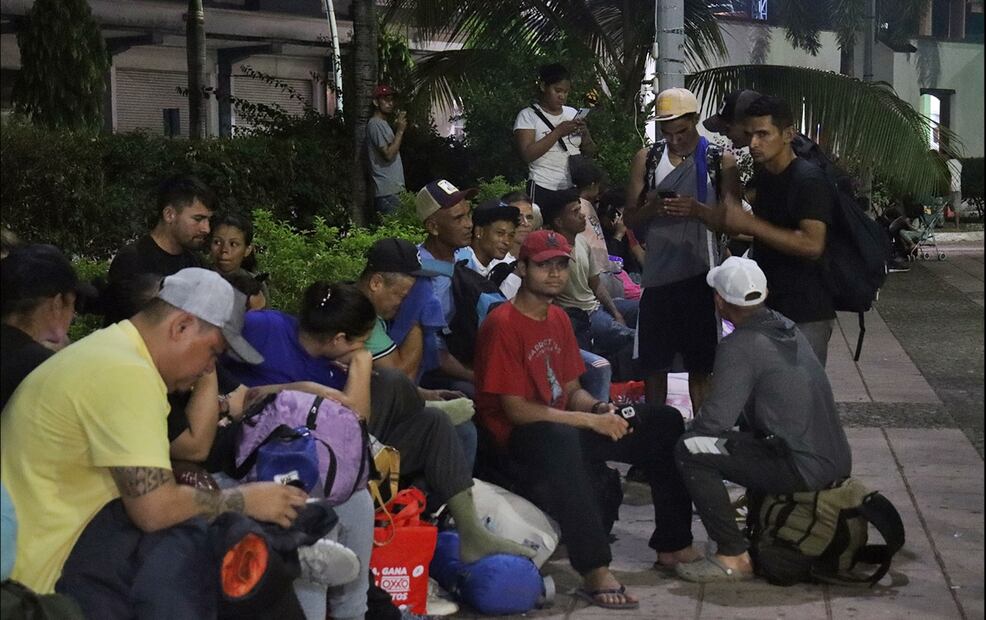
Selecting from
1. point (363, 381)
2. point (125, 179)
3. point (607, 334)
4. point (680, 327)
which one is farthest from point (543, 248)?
point (125, 179)

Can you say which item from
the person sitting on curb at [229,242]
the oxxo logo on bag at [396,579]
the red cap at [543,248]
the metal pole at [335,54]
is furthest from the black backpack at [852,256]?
the metal pole at [335,54]

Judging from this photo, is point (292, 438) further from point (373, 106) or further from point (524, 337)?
point (373, 106)

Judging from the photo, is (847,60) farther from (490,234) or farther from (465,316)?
(465,316)

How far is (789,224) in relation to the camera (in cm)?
696

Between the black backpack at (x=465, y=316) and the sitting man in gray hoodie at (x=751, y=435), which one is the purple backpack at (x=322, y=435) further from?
the black backpack at (x=465, y=316)

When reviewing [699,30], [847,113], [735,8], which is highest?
[735,8]

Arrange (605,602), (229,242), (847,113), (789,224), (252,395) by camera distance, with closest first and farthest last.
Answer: (252,395)
(605,602)
(789,224)
(229,242)
(847,113)

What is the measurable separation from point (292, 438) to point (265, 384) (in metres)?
0.80

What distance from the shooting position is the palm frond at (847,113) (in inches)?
739

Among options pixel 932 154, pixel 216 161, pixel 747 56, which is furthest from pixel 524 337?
pixel 747 56

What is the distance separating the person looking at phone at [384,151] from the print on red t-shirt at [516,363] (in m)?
6.95

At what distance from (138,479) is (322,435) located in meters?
1.02

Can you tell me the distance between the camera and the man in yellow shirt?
405cm

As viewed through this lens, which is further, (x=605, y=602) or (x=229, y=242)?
(x=229, y=242)
